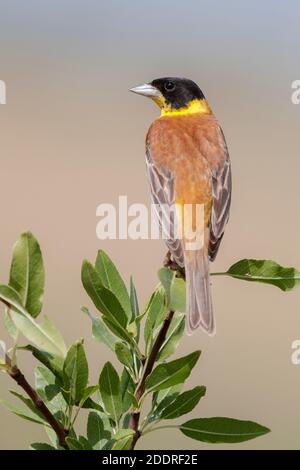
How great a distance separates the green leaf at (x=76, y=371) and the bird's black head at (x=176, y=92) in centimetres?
251

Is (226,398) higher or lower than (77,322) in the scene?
lower

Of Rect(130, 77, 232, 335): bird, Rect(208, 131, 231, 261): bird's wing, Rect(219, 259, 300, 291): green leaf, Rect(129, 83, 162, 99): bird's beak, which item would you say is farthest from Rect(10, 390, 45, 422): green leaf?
Rect(129, 83, 162, 99): bird's beak

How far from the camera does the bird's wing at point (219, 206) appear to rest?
2775 millimetres

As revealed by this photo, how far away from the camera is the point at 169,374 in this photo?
1407 millimetres

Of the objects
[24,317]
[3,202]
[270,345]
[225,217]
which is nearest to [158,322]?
[24,317]

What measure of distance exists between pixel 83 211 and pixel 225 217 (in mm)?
6403

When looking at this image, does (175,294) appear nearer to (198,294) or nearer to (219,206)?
(198,294)

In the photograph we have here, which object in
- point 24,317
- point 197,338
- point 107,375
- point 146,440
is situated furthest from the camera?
point 197,338

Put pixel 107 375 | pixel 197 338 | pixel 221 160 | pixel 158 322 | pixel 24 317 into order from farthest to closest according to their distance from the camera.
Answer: pixel 197 338 → pixel 221 160 → pixel 158 322 → pixel 107 375 → pixel 24 317

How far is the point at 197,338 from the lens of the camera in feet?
24.5

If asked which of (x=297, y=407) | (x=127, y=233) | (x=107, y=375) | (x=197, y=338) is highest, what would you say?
(x=127, y=233)

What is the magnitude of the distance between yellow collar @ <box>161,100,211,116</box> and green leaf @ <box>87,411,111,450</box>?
2384 mm

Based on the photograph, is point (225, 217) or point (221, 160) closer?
point (225, 217)

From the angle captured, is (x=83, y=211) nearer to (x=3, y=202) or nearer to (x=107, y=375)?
(x=3, y=202)
